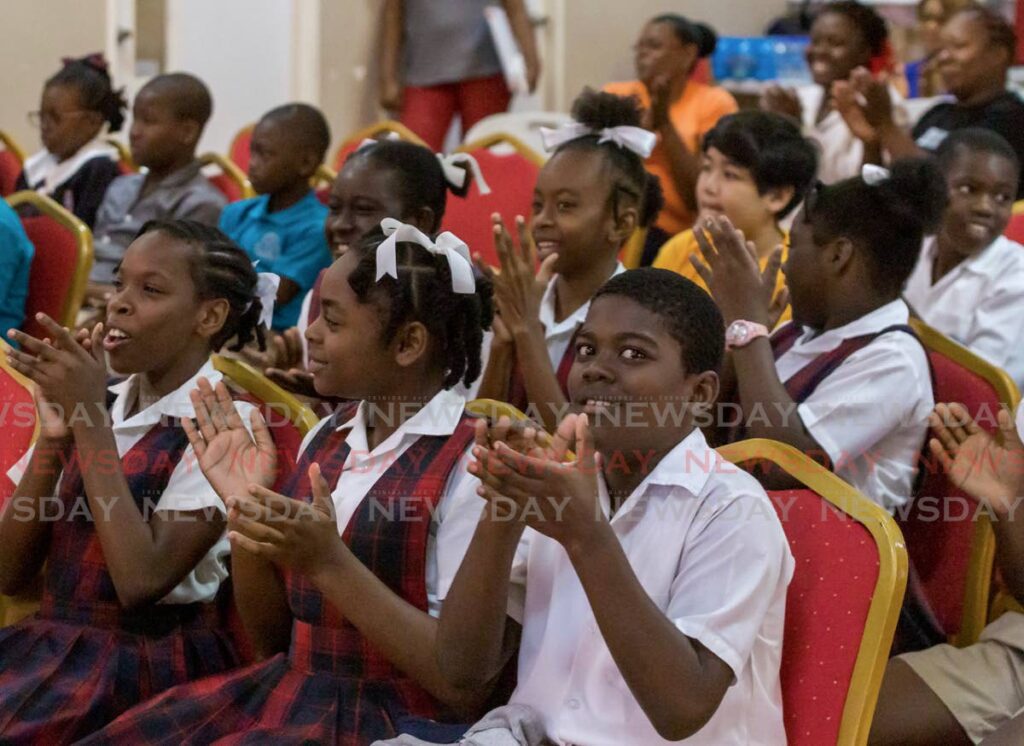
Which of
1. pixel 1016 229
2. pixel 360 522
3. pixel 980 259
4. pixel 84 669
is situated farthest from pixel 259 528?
pixel 1016 229

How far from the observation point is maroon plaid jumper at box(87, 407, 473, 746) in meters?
1.69

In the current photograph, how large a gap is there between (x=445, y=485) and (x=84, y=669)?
0.58 metres

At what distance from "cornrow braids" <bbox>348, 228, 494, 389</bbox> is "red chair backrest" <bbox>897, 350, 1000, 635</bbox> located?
67cm

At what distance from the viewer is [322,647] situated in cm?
174

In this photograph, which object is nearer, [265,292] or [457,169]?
[265,292]

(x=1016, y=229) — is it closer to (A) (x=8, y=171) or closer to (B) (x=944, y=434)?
(B) (x=944, y=434)

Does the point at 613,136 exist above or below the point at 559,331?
above

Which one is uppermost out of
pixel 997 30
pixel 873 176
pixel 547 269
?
pixel 997 30

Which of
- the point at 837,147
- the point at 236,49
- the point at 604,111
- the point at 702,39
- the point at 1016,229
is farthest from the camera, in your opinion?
the point at 236,49

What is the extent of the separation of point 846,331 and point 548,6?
3.72m

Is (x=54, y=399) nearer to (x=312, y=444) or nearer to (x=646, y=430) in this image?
(x=312, y=444)

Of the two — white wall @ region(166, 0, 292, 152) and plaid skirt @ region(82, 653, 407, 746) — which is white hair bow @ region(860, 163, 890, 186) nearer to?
plaid skirt @ region(82, 653, 407, 746)

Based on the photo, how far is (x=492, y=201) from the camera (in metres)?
3.37

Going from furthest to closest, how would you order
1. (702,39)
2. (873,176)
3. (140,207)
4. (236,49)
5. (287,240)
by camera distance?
(236,49)
(702,39)
(140,207)
(287,240)
(873,176)
